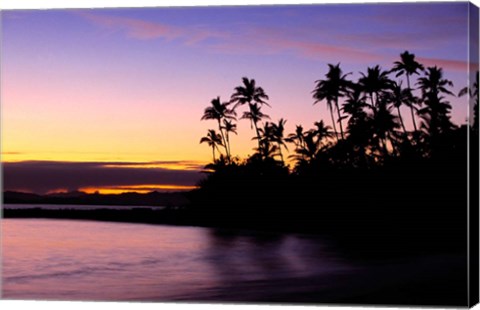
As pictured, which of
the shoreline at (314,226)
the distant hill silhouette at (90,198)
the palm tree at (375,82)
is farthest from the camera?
the distant hill silhouette at (90,198)

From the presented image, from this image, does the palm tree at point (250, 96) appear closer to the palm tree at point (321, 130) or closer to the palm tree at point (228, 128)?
the palm tree at point (228, 128)

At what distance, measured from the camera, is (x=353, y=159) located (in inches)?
428

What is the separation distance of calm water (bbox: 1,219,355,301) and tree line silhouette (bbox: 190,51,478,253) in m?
0.26

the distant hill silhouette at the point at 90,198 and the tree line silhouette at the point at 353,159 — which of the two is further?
the distant hill silhouette at the point at 90,198

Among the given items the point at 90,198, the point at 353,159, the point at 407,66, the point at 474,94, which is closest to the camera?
the point at 474,94

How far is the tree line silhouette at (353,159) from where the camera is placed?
9750mm

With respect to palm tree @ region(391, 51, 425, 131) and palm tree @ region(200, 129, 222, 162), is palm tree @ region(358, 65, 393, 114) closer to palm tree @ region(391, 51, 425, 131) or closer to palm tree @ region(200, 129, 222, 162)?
palm tree @ region(391, 51, 425, 131)

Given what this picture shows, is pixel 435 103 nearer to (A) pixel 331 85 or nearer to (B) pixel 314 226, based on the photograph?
(A) pixel 331 85

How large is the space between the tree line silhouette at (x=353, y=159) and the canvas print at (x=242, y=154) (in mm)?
18

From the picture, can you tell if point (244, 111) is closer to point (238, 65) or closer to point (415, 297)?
point (238, 65)

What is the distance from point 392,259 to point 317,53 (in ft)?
5.74

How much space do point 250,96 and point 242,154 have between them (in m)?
0.53

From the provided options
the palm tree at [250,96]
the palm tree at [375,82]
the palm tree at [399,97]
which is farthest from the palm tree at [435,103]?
the palm tree at [250,96]

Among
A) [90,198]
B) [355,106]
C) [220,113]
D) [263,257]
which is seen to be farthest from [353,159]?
[90,198]
